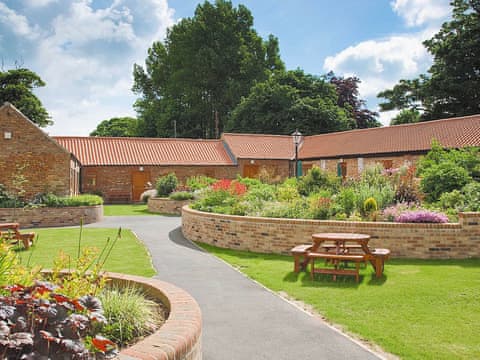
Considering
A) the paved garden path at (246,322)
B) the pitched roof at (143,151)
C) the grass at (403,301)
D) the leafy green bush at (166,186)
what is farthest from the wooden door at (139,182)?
the grass at (403,301)

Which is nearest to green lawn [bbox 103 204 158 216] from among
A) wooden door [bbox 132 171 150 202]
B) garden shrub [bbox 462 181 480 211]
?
wooden door [bbox 132 171 150 202]

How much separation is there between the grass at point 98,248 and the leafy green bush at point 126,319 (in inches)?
121

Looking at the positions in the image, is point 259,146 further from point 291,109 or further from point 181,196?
point 181,196

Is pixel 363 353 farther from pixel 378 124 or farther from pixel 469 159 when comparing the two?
pixel 378 124

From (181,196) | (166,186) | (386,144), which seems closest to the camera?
(181,196)

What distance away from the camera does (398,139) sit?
2723cm

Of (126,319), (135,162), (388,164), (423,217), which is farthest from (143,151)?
(126,319)

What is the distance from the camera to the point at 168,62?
5284cm

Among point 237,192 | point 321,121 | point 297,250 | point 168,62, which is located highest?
point 168,62

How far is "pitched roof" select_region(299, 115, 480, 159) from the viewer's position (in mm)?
23797

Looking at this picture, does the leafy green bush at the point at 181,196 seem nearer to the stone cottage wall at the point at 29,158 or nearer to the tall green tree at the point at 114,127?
the stone cottage wall at the point at 29,158

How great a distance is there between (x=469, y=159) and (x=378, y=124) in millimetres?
34521

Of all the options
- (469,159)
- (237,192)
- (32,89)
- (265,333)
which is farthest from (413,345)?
(32,89)

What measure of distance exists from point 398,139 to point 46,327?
27.3 meters
